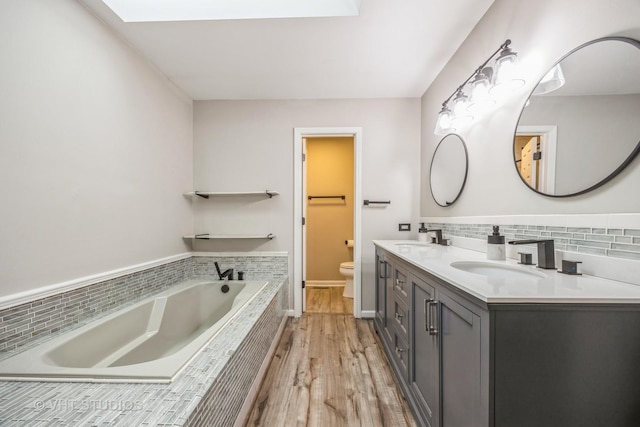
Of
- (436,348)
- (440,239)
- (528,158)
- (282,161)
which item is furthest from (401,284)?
(282,161)

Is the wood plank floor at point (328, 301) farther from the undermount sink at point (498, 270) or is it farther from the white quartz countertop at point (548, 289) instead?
the white quartz countertop at point (548, 289)

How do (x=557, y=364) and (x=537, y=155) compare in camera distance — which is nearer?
(x=557, y=364)

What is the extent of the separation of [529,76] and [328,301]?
2818mm

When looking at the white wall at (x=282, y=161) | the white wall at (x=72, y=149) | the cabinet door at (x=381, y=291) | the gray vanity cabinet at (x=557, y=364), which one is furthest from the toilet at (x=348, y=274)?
the gray vanity cabinet at (x=557, y=364)

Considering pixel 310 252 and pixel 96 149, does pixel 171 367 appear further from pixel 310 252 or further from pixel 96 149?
pixel 310 252

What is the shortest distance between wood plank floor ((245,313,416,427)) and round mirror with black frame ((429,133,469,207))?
4.50 ft

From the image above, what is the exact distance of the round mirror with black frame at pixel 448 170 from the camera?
1822mm

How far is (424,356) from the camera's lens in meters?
1.20

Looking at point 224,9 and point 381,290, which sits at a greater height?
point 224,9

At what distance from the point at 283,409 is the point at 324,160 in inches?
125

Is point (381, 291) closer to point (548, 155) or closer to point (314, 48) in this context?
point (548, 155)

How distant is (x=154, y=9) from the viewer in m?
1.58

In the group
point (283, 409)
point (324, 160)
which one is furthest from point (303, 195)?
point (283, 409)

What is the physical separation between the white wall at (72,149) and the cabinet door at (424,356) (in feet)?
6.13
